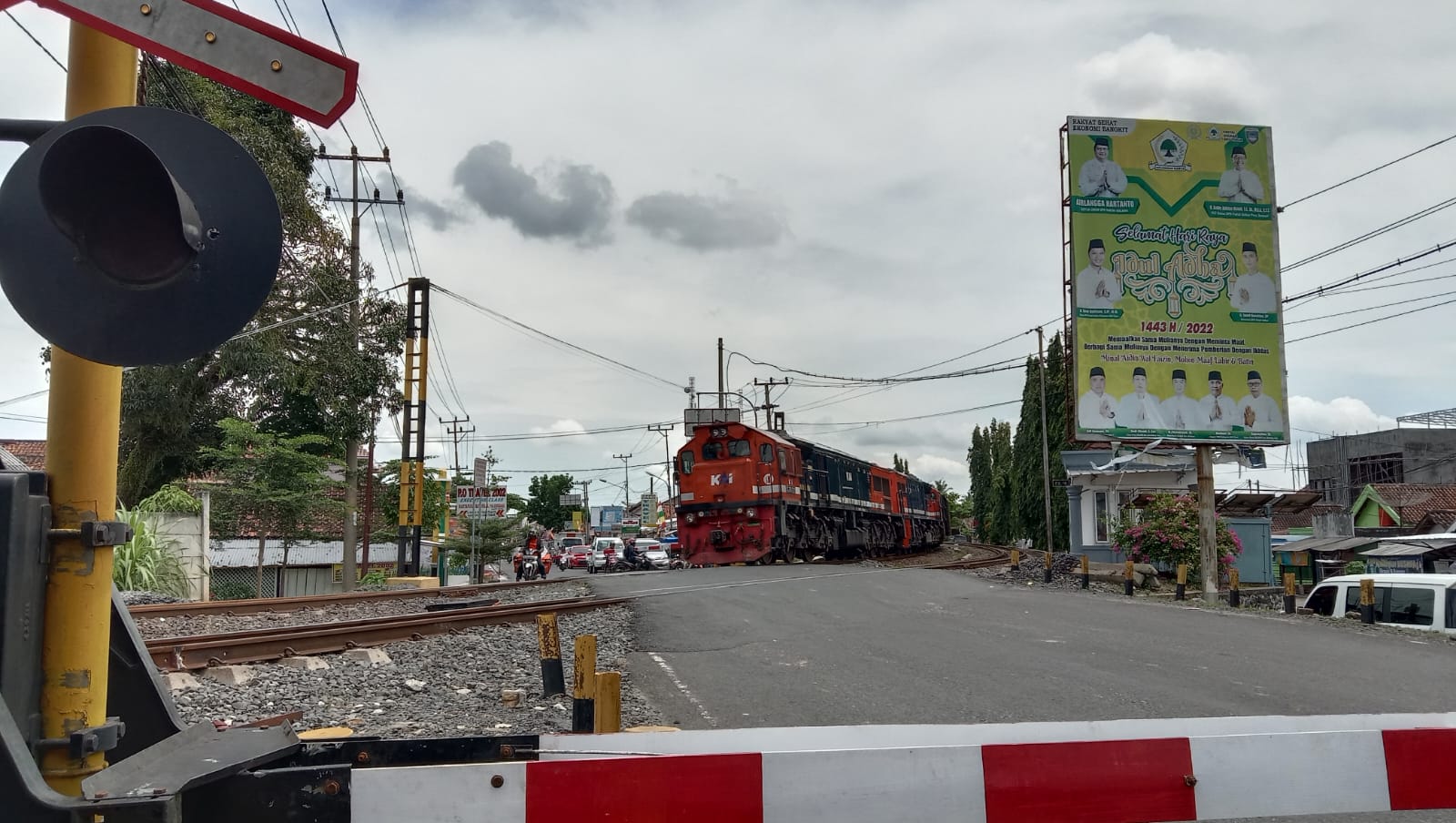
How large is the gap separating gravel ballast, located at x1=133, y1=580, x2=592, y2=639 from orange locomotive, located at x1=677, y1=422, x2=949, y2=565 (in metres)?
6.05

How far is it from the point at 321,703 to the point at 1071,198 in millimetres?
15382

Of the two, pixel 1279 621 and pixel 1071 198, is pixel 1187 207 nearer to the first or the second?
pixel 1071 198

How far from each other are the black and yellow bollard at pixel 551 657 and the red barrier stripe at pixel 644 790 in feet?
16.5

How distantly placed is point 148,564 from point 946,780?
16649 millimetres

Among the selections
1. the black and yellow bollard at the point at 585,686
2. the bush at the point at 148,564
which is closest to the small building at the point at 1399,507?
the bush at the point at 148,564

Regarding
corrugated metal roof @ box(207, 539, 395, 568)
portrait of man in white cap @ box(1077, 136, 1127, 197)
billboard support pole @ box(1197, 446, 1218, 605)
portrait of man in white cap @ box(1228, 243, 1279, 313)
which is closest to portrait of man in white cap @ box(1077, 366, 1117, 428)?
billboard support pole @ box(1197, 446, 1218, 605)

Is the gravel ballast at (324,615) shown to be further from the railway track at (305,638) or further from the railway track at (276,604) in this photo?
the railway track at (305,638)

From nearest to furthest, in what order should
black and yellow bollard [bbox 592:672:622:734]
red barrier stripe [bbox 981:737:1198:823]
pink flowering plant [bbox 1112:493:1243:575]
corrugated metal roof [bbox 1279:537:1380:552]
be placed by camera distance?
1. red barrier stripe [bbox 981:737:1198:823]
2. black and yellow bollard [bbox 592:672:622:734]
3. pink flowering plant [bbox 1112:493:1243:575]
4. corrugated metal roof [bbox 1279:537:1380:552]

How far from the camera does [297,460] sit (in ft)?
75.8

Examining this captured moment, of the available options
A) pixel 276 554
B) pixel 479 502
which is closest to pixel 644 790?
pixel 479 502

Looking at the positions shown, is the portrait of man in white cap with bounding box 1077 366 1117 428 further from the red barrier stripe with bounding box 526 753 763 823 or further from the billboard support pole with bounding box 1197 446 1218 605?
the red barrier stripe with bounding box 526 753 763 823

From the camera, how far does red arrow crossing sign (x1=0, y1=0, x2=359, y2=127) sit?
1676 millimetres

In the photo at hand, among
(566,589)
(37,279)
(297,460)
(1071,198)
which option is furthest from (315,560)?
(37,279)

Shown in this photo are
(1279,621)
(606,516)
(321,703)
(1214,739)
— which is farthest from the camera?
(606,516)
